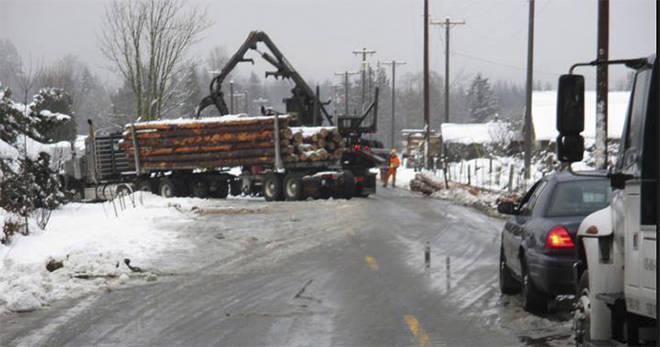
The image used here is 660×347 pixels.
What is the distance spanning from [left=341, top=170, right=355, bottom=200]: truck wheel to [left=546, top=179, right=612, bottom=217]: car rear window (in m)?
23.3

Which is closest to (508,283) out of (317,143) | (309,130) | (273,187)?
(317,143)

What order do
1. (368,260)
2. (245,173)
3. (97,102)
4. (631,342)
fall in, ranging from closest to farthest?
(631,342), (368,260), (245,173), (97,102)

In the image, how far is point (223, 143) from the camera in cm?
3547

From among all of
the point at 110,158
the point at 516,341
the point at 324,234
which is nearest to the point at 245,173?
the point at 110,158

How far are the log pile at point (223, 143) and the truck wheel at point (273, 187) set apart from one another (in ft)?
2.06

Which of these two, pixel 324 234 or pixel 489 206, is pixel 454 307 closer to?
pixel 324 234

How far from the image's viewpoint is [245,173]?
118ft

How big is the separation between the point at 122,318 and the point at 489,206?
807 inches

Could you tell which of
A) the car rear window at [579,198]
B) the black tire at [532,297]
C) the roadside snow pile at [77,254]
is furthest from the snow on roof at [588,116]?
the black tire at [532,297]

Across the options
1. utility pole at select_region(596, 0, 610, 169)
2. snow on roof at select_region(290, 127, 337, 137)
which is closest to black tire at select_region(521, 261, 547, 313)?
utility pole at select_region(596, 0, 610, 169)

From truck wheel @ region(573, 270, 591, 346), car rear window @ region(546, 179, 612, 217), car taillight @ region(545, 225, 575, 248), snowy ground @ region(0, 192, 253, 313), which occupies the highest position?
car rear window @ region(546, 179, 612, 217)

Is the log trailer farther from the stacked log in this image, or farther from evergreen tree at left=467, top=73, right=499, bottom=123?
evergreen tree at left=467, top=73, right=499, bottom=123

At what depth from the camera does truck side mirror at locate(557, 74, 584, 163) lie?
6.32 metres

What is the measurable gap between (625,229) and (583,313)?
116cm
